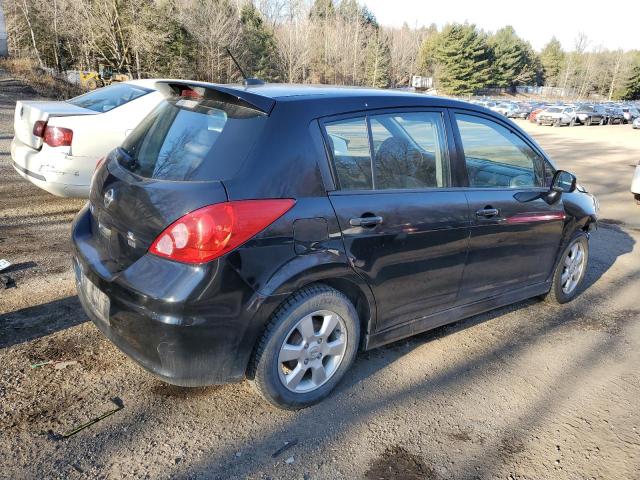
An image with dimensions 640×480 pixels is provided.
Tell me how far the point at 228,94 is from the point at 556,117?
4155 centimetres

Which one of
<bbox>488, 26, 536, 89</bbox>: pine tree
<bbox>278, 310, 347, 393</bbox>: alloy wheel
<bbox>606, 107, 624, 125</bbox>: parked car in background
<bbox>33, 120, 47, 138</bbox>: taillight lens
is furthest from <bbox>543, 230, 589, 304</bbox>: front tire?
<bbox>488, 26, 536, 89</bbox>: pine tree

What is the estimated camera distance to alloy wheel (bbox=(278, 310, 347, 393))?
104 inches

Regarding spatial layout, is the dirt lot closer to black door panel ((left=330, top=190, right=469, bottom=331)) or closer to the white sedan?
black door panel ((left=330, top=190, right=469, bottom=331))

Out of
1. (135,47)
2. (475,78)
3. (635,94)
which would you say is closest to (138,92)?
(135,47)

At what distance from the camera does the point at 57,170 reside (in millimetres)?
5297

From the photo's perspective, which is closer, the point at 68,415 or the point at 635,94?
the point at 68,415

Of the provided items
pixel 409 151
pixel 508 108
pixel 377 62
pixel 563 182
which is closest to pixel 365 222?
pixel 409 151

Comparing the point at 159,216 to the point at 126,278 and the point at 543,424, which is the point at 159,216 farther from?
the point at 543,424

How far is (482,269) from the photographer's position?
3457 millimetres

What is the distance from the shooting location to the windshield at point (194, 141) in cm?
243

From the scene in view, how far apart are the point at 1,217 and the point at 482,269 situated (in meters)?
5.11

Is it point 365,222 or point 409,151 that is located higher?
point 409,151

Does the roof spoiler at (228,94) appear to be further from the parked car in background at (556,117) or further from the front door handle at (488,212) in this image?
the parked car in background at (556,117)

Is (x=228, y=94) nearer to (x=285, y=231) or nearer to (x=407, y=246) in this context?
(x=285, y=231)
